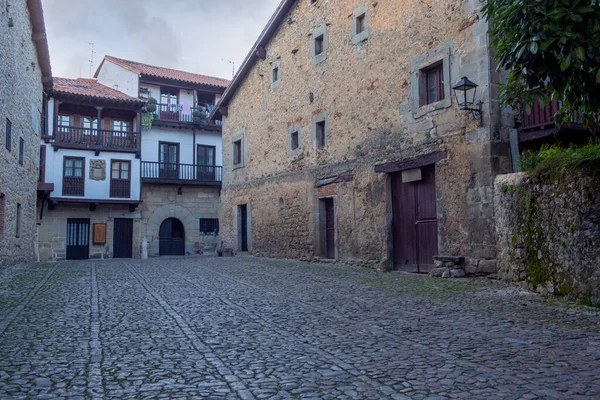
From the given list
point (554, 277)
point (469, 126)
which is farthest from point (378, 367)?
point (469, 126)

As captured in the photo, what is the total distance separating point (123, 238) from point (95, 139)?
4.57 meters

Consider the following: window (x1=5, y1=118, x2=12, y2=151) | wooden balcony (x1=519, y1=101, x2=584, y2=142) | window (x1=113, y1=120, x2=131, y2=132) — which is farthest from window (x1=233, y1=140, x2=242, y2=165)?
wooden balcony (x1=519, y1=101, x2=584, y2=142)

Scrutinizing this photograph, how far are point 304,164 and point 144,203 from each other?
40.0 feet

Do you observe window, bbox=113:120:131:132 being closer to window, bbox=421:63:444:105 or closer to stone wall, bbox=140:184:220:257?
stone wall, bbox=140:184:220:257

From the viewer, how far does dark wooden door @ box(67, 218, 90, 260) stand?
23.6m

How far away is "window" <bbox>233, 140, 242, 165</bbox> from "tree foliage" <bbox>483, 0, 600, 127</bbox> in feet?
48.2

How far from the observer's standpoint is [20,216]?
15.3m

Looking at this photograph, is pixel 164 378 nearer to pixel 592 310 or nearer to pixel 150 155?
pixel 592 310

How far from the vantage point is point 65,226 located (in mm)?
23391

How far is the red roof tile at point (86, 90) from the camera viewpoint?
23.0 m

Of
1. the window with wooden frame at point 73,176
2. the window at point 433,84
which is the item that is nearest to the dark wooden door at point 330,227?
the window at point 433,84

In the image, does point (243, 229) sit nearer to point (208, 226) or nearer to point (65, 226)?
point (208, 226)

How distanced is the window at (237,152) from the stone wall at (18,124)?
21.7 ft

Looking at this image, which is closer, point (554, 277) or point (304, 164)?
point (554, 277)
